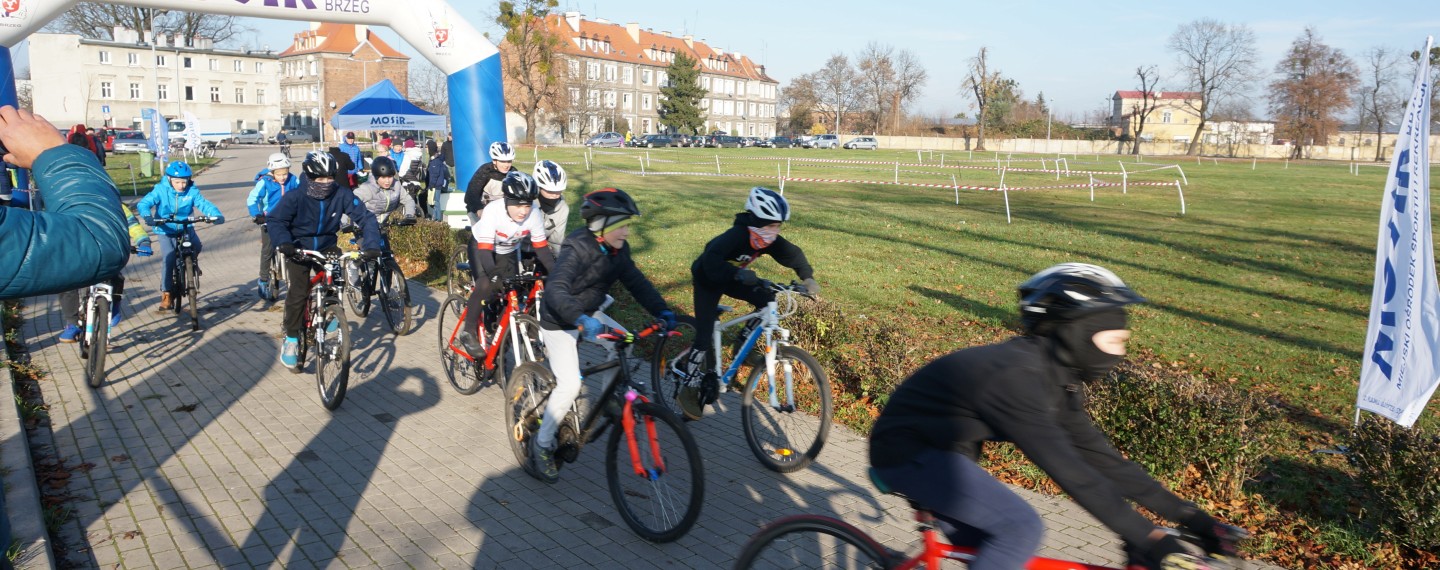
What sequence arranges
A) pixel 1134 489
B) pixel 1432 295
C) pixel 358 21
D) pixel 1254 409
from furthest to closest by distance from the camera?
pixel 358 21
pixel 1254 409
pixel 1432 295
pixel 1134 489

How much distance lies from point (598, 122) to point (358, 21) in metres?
85.3

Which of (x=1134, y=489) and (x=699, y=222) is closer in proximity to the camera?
(x=1134, y=489)

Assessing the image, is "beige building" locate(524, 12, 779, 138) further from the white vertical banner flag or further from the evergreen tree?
the white vertical banner flag

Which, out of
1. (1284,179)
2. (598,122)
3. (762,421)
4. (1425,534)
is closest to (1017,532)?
(1425,534)

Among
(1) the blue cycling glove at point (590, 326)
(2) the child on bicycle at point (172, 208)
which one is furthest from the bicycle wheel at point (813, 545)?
(2) the child on bicycle at point (172, 208)

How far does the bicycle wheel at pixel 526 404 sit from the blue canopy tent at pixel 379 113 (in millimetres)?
20039

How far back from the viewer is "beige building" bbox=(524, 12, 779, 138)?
96.7 m

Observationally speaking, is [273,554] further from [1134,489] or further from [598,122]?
[598,122]

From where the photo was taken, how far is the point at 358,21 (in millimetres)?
15188

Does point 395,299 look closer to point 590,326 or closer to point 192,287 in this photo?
point 192,287

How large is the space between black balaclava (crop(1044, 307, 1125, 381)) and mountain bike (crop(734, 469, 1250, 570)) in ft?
2.22

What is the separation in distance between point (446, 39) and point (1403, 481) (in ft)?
46.3

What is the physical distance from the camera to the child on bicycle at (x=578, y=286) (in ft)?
18.1

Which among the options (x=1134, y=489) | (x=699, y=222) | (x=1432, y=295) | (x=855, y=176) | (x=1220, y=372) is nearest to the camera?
(x=1134, y=489)
